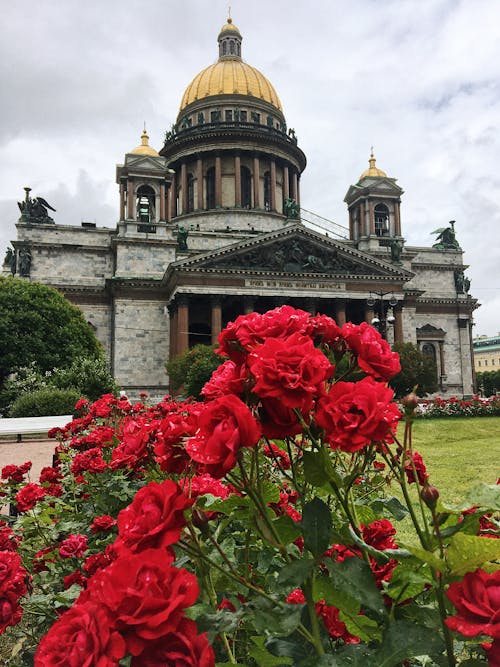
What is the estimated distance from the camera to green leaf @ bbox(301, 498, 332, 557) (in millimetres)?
1785

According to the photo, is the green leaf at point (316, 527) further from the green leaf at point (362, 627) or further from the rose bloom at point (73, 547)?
the rose bloom at point (73, 547)

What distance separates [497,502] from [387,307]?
3950 centimetres

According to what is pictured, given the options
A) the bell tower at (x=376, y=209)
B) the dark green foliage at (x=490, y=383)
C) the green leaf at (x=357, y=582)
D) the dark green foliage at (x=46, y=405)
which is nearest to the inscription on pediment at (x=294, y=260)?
the bell tower at (x=376, y=209)

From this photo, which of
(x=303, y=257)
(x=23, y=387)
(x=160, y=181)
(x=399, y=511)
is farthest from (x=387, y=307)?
(x=399, y=511)

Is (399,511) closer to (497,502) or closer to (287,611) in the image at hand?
(497,502)

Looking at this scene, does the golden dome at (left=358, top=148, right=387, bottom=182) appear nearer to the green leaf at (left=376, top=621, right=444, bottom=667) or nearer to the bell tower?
the bell tower

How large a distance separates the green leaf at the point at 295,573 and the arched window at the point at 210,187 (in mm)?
51073

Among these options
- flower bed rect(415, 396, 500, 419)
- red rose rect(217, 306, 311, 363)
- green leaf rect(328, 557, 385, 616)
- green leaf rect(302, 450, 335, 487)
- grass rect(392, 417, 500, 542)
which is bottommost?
grass rect(392, 417, 500, 542)

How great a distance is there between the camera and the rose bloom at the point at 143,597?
1.19 metres

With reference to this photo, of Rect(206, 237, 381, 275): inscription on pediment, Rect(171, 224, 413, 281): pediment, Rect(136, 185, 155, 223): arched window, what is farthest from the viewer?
Rect(136, 185, 155, 223): arched window

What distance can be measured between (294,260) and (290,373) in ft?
126

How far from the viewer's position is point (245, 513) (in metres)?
2.23

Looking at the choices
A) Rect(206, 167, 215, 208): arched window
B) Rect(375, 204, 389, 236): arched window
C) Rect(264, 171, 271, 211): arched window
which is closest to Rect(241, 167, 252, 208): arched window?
Rect(264, 171, 271, 211): arched window

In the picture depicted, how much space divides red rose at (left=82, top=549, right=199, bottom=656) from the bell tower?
46974 mm
